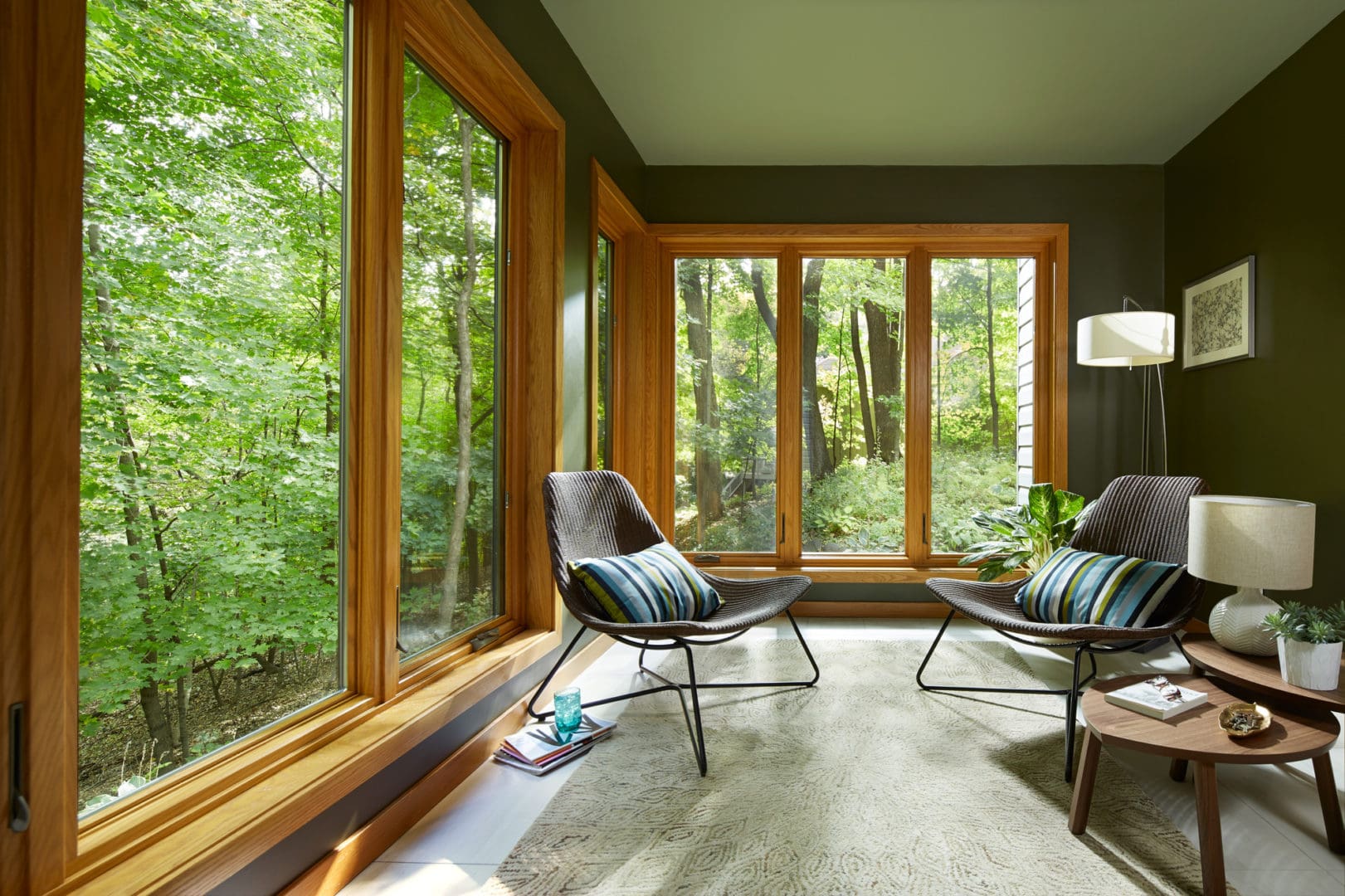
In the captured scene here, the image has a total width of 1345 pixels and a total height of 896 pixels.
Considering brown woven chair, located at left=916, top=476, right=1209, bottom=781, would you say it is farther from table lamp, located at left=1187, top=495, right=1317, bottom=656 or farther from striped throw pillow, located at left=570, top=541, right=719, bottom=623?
striped throw pillow, located at left=570, top=541, right=719, bottom=623

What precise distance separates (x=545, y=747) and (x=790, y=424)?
2553 millimetres

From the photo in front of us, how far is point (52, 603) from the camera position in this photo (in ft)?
3.20

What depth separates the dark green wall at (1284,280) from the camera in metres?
2.77

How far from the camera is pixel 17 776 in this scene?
938mm

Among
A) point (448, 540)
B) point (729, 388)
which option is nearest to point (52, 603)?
point (448, 540)

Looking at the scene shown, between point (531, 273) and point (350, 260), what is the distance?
3.29ft

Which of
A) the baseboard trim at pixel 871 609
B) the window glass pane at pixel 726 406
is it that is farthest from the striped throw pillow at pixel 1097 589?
the window glass pane at pixel 726 406

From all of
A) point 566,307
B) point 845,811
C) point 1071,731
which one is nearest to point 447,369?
point 566,307

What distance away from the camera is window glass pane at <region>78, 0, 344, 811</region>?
1090 mm

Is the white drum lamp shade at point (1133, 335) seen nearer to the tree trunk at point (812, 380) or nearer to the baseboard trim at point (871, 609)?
the tree trunk at point (812, 380)

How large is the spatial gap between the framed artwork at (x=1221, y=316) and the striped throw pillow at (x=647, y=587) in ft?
9.58

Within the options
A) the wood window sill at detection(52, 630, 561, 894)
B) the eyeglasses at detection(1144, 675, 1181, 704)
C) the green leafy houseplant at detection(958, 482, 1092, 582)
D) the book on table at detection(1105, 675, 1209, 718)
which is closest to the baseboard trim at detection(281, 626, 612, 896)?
the wood window sill at detection(52, 630, 561, 894)

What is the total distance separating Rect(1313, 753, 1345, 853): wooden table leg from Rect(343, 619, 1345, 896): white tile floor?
0.03m

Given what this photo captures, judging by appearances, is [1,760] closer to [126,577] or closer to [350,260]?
[126,577]
